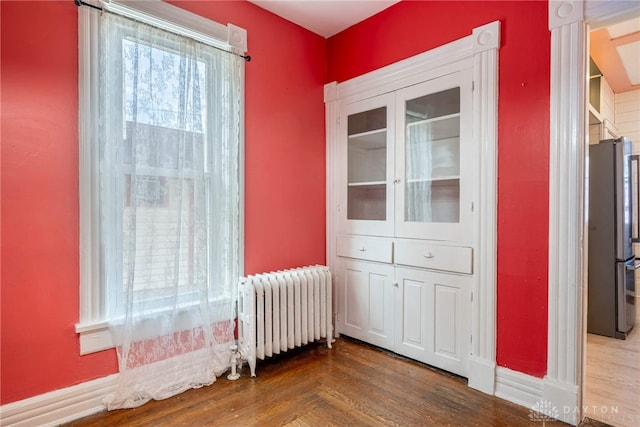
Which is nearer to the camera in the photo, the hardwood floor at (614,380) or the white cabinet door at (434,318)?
the hardwood floor at (614,380)

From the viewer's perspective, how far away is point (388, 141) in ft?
9.27

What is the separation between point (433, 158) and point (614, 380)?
78.6 inches

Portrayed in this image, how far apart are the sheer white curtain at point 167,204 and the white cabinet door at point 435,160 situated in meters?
1.30

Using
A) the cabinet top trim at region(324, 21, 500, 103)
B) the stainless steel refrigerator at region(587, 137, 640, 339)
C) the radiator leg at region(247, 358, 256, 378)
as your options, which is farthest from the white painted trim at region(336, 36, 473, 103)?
the radiator leg at region(247, 358, 256, 378)

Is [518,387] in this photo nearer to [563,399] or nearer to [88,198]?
A: [563,399]

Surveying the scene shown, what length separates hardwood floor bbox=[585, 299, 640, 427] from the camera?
77.1 inches

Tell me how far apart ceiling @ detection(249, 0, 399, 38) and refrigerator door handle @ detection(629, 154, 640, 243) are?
119 inches

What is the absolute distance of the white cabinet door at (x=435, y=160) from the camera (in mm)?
2350

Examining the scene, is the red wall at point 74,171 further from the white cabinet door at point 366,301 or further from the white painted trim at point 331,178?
the white cabinet door at point 366,301

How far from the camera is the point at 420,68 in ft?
8.44

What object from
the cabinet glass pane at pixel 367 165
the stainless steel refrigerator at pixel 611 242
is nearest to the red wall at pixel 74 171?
the cabinet glass pane at pixel 367 165

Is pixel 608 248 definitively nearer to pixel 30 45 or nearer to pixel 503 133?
pixel 503 133

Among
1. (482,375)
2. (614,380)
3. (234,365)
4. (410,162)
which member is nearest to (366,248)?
(410,162)

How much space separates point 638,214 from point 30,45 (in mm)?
5560
